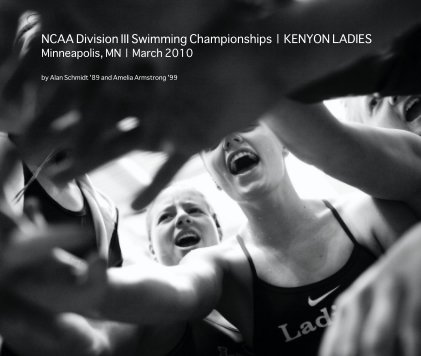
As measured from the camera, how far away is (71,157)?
23 centimetres

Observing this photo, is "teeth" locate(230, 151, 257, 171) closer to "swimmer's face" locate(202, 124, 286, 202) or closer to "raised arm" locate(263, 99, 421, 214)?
"swimmer's face" locate(202, 124, 286, 202)

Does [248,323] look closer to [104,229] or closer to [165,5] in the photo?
[104,229]

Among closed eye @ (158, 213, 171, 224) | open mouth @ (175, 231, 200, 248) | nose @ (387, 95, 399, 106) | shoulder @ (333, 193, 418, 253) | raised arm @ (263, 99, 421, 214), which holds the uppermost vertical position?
nose @ (387, 95, 399, 106)

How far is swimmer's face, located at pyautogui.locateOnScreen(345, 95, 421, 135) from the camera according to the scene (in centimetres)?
107

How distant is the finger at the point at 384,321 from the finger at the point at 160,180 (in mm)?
89

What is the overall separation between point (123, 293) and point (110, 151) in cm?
43

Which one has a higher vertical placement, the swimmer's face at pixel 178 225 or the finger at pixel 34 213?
the finger at pixel 34 213

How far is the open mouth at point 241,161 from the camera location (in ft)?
3.33

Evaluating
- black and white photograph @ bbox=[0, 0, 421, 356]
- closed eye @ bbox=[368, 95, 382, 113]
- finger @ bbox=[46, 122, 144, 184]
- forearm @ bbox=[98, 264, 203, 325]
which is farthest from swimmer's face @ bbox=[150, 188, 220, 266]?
finger @ bbox=[46, 122, 144, 184]

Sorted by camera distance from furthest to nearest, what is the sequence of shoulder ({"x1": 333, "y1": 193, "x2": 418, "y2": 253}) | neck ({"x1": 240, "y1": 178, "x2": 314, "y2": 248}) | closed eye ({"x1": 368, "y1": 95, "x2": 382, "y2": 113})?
closed eye ({"x1": 368, "y1": 95, "x2": 382, "y2": 113}) < neck ({"x1": 240, "y1": 178, "x2": 314, "y2": 248}) < shoulder ({"x1": 333, "y1": 193, "x2": 418, "y2": 253})

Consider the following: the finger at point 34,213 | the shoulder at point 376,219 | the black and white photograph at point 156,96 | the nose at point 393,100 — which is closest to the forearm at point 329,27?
the black and white photograph at point 156,96

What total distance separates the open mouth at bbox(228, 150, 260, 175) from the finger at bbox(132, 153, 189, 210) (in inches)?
30.8

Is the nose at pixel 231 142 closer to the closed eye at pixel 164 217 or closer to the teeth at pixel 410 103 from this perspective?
the teeth at pixel 410 103

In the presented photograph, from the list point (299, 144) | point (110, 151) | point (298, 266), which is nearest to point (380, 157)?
point (299, 144)
